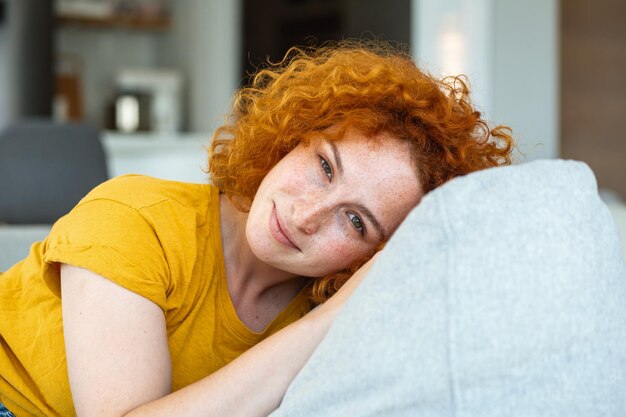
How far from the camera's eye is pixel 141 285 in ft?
3.45

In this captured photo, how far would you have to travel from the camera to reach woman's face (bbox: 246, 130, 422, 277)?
1.15m

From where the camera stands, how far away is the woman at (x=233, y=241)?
103cm

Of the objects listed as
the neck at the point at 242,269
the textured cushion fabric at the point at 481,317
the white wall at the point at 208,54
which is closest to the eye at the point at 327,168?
the neck at the point at 242,269

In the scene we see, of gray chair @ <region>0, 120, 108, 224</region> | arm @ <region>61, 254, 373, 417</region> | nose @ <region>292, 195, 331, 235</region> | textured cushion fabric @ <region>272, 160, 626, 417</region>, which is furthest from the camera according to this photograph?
gray chair @ <region>0, 120, 108, 224</region>

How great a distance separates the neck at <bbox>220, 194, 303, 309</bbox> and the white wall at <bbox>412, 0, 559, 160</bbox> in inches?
105

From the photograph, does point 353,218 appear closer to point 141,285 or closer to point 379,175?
point 379,175

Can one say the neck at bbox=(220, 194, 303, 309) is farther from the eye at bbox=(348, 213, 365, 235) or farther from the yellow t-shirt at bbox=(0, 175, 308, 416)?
the eye at bbox=(348, 213, 365, 235)

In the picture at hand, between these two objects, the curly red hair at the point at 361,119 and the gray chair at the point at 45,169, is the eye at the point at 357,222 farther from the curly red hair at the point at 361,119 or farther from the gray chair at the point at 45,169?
the gray chair at the point at 45,169

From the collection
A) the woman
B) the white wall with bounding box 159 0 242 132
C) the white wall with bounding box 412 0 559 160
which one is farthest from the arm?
the white wall with bounding box 159 0 242 132

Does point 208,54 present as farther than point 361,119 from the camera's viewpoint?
Yes

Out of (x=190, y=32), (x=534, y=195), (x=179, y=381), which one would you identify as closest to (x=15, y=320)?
(x=179, y=381)

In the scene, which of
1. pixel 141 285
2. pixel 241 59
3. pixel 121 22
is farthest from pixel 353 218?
pixel 121 22

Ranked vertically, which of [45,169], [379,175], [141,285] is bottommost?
[45,169]

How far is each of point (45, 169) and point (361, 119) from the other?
1357 millimetres
